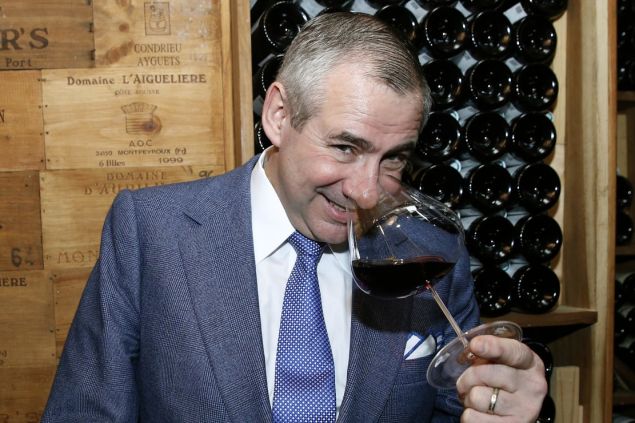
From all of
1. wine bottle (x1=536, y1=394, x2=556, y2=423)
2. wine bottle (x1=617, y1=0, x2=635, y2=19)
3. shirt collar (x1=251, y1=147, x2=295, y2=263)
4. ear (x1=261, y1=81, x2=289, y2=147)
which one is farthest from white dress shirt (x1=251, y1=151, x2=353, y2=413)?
wine bottle (x1=617, y1=0, x2=635, y2=19)

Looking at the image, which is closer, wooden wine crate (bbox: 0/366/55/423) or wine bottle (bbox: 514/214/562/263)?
wooden wine crate (bbox: 0/366/55/423)

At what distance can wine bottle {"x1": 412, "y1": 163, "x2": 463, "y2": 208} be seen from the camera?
7.53 ft

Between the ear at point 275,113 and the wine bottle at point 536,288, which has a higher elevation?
the ear at point 275,113

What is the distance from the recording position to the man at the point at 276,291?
1.35 meters

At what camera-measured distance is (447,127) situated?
2.29 m

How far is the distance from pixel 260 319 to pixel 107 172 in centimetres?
97

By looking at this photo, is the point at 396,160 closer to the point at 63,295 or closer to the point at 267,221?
the point at 267,221

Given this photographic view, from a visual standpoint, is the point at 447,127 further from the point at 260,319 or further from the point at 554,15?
the point at 260,319

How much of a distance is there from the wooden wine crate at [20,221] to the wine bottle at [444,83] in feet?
4.13

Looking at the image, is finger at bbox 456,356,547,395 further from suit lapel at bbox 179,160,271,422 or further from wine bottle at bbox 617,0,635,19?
wine bottle at bbox 617,0,635,19

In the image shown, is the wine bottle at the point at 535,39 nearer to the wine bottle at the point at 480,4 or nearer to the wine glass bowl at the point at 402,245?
the wine bottle at the point at 480,4

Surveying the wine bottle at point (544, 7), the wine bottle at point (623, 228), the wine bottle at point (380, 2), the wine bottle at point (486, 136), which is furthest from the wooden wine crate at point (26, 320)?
the wine bottle at point (623, 228)

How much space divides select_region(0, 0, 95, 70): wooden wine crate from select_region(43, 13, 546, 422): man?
2.65 feet

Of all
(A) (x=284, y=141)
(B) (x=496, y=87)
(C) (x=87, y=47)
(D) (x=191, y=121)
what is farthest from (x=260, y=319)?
(B) (x=496, y=87)
